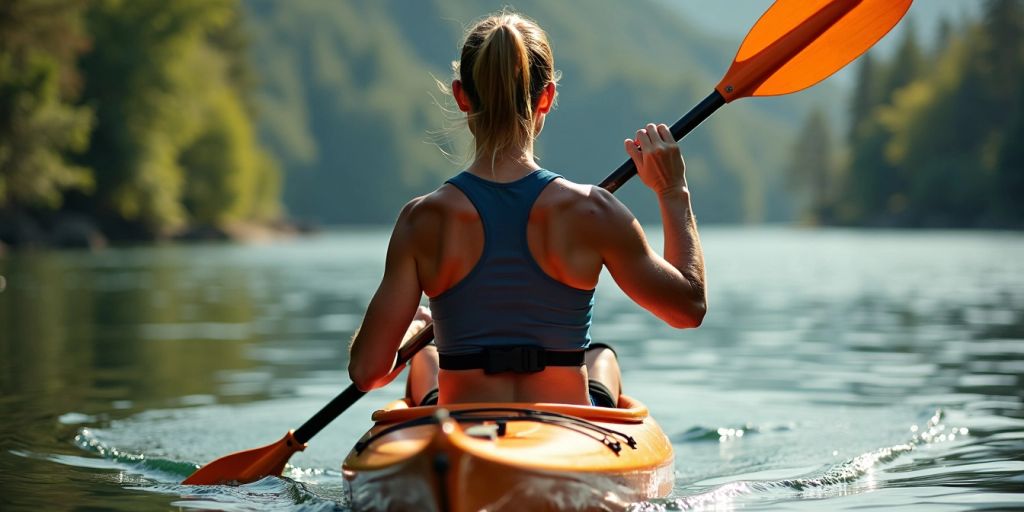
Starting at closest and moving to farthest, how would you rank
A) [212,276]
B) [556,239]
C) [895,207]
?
[556,239] < [212,276] < [895,207]

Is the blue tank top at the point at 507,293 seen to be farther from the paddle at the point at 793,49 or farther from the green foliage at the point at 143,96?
the green foliage at the point at 143,96

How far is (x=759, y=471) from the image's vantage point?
6574 millimetres

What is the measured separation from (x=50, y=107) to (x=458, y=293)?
40.2m

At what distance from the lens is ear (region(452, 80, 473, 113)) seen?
452cm

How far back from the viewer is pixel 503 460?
13.1ft

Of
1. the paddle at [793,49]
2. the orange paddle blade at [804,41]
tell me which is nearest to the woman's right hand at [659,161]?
the paddle at [793,49]

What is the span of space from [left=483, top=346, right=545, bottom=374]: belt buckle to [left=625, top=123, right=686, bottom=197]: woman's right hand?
30.4 inches

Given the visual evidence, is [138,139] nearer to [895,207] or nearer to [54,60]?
[54,60]

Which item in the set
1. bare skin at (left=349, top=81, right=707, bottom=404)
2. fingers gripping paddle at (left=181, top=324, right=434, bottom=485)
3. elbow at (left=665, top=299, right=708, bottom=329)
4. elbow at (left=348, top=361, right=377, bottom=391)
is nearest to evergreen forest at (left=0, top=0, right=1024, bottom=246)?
bare skin at (left=349, top=81, right=707, bottom=404)

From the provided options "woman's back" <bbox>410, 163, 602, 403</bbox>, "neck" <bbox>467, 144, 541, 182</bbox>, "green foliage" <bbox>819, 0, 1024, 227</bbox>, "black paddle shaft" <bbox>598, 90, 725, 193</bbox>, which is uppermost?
"green foliage" <bbox>819, 0, 1024, 227</bbox>

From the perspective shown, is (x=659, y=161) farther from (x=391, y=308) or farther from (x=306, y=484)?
(x=306, y=484)

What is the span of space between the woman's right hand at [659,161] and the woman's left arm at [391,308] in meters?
0.90

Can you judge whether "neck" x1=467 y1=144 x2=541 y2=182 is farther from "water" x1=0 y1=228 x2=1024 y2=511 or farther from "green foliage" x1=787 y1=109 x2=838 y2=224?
"green foliage" x1=787 y1=109 x2=838 y2=224

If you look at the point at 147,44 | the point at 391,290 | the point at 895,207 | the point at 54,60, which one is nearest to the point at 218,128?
the point at 147,44
